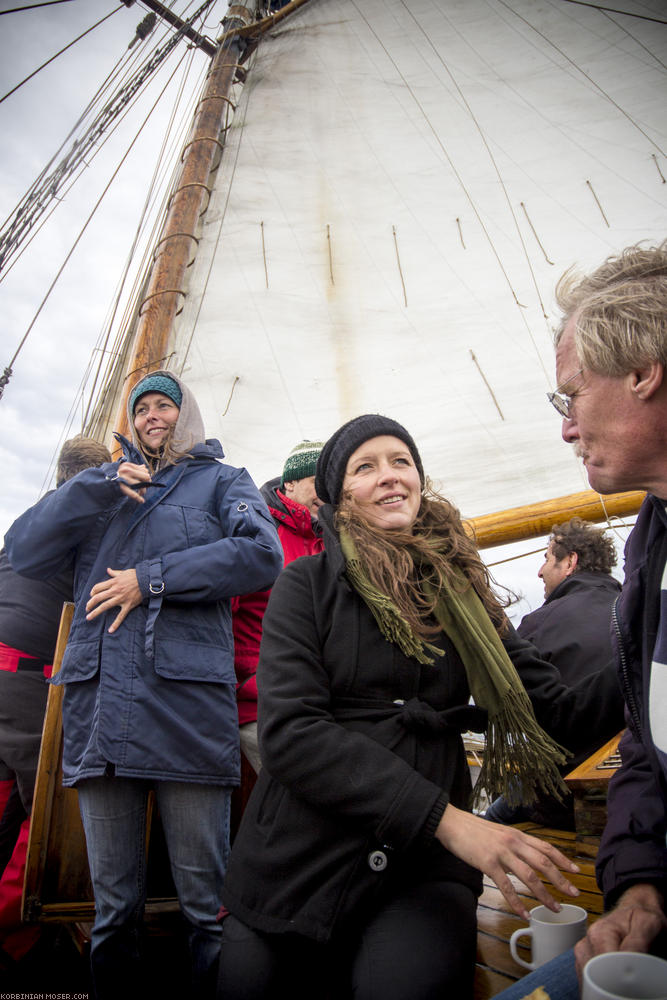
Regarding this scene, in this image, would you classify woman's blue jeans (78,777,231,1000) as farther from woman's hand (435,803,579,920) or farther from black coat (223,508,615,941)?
woman's hand (435,803,579,920)

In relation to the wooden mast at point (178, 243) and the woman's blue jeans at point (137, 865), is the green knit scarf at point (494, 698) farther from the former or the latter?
the wooden mast at point (178, 243)

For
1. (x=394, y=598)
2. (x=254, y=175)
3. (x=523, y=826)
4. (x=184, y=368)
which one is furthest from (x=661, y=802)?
(x=254, y=175)

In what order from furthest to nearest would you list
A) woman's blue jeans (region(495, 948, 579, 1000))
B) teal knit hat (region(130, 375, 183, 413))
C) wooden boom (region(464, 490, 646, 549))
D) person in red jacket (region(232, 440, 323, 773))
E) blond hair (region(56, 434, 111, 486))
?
wooden boom (region(464, 490, 646, 549)) → blond hair (region(56, 434, 111, 486)) → teal knit hat (region(130, 375, 183, 413)) → person in red jacket (region(232, 440, 323, 773)) → woman's blue jeans (region(495, 948, 579, 1000))

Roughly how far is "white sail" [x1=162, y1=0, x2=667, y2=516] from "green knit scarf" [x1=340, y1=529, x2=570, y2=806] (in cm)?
261

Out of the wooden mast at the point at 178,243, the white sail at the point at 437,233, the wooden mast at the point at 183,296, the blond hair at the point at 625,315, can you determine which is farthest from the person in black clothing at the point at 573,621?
the wooden mast at the point at 178,243

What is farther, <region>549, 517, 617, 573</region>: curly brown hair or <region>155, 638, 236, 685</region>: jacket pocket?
<region>549, 517, 617, 573</region>: curly brown hair

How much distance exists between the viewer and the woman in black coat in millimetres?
873

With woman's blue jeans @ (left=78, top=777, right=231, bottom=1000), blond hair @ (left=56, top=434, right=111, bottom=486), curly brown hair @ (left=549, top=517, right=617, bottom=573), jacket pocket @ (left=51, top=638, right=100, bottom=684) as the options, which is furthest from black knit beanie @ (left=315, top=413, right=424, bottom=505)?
curly brown hair @ (left=549, top=517, right=617, bottom=573)

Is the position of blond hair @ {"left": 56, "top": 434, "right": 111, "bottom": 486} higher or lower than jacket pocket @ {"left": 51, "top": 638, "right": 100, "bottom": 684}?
higher

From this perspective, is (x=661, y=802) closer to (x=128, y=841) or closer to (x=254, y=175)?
(x=128, y=841)

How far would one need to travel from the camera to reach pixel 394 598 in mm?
1111

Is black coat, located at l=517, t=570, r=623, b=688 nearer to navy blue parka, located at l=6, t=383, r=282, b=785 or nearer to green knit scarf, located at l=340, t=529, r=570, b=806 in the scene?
green knit scarf, located at l=340, t=529, r=570, b=806

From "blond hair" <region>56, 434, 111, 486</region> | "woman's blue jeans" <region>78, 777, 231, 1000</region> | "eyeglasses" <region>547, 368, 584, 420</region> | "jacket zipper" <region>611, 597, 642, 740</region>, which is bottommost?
"woman's blue jeans" <region>78, 777, 231, 1000</region>

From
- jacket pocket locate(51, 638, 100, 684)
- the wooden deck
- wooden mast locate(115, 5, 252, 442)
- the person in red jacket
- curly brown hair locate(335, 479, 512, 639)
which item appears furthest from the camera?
wooden mast locate(115, 5, 252, 442)
